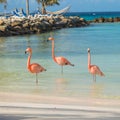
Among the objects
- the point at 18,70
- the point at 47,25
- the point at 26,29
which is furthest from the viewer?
the point at 47,25

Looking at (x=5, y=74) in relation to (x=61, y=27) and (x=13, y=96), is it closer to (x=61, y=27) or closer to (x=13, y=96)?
(x=13, y=96)

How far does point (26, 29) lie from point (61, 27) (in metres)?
13.2

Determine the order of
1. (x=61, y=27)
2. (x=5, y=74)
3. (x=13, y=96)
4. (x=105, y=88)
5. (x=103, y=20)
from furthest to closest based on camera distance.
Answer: (x=103, y=20)
(x=61, y=27)
(x=5, y=74)
(x=105, y=88)
(x=13, y=96)

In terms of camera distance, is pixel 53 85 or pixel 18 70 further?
pixel 18 70

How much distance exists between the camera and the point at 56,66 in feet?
46.8

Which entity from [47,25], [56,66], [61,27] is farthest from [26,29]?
[56,66]

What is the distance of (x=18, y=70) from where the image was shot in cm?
1360

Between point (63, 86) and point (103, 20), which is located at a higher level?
point (103, 20)

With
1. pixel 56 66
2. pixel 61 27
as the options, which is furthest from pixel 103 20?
pixel 56 66

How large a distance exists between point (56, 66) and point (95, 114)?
8364 millimetres

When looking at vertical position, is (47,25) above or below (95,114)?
above

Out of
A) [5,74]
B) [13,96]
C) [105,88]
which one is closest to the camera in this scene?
[13,96]

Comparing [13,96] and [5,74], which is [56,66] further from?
[13,96]

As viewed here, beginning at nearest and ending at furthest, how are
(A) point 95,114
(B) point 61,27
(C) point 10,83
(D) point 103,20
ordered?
(A) point 95,114, (C) point 10,83, (B) point 61,27, (D) point 103,20
